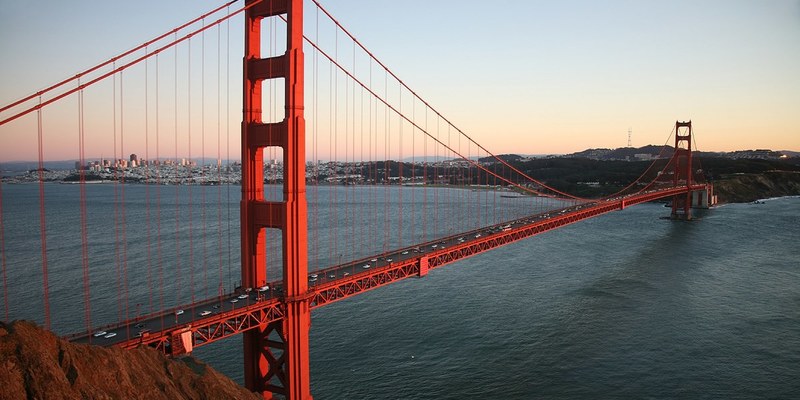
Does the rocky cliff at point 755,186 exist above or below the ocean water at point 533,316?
above

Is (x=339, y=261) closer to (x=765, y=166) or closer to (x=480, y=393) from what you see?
(x=480, y=393)

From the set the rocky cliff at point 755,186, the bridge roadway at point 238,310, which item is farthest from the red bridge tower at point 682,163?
the bridge roadway at point 238,310

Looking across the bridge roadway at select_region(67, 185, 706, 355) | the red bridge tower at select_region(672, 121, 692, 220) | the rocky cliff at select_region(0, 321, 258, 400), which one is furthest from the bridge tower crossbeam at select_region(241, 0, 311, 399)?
the red bridge tower at select_region(672, 121, 692, 220)

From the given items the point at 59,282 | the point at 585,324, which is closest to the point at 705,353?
the point at 585,324

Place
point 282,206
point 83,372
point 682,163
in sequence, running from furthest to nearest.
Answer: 1. point 682,163
2. point 282,206
3. point 83,372

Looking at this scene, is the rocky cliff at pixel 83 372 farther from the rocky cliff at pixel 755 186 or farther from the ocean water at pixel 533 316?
the rocky cliff at pixel 755 186

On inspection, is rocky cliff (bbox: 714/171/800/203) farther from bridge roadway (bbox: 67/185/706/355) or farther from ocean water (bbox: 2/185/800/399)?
bridge roadway (bbox: 67/185/706/355)

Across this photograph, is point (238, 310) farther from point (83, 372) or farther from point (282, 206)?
point (83, 372)

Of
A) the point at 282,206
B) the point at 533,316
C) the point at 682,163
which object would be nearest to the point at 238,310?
the point at 282,206
